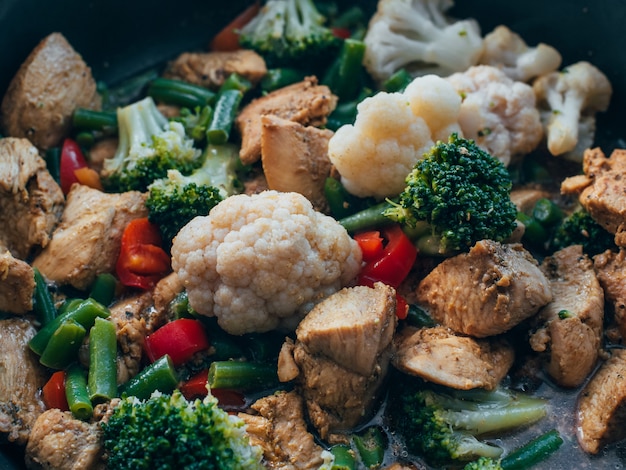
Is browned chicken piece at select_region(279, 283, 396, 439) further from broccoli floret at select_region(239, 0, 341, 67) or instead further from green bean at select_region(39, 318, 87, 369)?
broccoli floret at select_region(239, 0, 341, 67)

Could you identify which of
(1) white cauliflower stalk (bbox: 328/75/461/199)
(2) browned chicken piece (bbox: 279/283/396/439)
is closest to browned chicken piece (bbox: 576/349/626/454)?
(2) browned chicken piece (bbox: 279/283/396/439)

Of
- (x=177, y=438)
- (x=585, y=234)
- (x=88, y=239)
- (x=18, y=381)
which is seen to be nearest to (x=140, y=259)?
(x=88, y=239)

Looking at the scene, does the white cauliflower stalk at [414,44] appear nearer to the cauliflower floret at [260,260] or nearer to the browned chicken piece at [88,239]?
the cauliflower floret at [260,260]

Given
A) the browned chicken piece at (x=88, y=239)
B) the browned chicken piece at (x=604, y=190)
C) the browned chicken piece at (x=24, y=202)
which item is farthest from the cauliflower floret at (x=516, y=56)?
the browned chicken piece at (x=24, y=202)

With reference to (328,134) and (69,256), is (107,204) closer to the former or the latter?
(69,256)

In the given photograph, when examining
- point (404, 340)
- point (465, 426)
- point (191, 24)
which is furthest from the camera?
point (191, 24)

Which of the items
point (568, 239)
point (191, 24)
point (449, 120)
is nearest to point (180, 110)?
point (191, 24)

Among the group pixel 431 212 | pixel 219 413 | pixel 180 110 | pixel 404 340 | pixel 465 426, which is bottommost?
pixel 465 426
